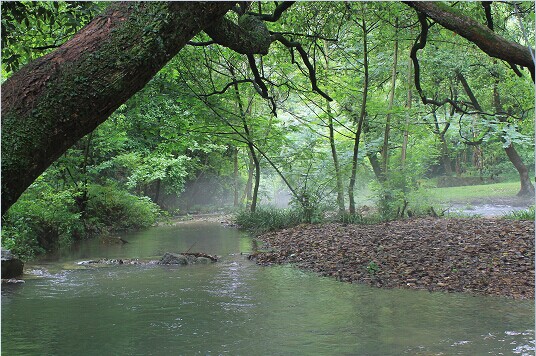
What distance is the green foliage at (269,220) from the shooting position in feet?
50.2

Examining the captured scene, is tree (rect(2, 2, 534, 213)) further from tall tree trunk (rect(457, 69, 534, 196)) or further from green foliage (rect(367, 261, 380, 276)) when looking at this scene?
tall tree trunk (rect(457, 69, 534, 196))

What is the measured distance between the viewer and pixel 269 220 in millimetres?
15828

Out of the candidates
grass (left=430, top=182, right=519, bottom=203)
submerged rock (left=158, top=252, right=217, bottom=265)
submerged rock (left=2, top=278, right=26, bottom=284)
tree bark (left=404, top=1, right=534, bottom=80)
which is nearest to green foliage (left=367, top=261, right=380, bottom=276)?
submerged rock (left=158, top=252, right=217, bottom=265)

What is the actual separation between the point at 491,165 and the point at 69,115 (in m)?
32.2

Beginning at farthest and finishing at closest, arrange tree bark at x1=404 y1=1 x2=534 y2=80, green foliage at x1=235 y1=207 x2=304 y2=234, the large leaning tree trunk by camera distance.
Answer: green foliage at x1=235 y1=207 x2=304 y2=234, tree bark at x1=404 y1=1 x2=534 y2=80, the large leaning tree trunk

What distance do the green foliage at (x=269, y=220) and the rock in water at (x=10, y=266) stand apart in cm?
803

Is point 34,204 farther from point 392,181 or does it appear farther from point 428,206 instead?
point 428,206

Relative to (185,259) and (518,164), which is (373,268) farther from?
(518,164)

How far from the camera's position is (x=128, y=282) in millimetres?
7754

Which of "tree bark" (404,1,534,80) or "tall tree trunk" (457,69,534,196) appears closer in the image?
"tree bark" (404,1,534,80)

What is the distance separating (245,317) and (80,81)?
3.97m

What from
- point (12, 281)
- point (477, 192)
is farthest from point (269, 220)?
point (477, 192)

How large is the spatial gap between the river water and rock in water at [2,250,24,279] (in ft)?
0.88

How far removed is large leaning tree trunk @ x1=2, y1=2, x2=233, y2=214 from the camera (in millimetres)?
2086
